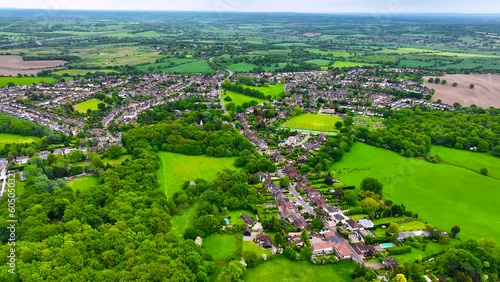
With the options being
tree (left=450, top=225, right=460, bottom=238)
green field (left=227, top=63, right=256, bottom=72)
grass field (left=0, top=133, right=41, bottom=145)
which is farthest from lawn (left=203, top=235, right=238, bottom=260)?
green field (left=227, top=63, right=256, bottom=72)

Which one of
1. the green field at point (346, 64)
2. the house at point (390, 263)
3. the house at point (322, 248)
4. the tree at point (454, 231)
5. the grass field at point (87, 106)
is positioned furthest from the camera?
the green field at point (346, 64)

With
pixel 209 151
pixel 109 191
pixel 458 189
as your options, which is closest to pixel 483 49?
pixel 458 189

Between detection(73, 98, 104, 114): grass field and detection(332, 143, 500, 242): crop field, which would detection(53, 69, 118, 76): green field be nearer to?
detection(73, 98, 104, 114): grass field

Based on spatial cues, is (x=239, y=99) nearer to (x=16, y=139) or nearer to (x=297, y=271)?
(x=16, y=139)

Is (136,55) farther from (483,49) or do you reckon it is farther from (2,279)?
(483,49)

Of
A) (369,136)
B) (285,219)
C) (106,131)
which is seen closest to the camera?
(285,219)

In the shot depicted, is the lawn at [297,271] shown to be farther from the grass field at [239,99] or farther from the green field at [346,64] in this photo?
the green field at [346,64]

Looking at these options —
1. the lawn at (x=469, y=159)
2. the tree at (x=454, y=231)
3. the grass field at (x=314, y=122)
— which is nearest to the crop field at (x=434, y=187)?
the tree at (x=454, y=231)
